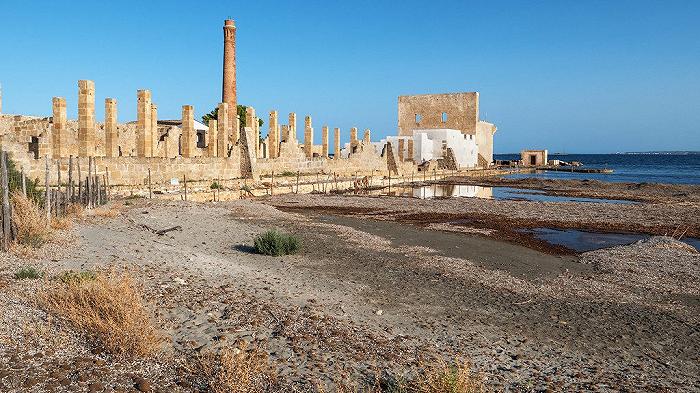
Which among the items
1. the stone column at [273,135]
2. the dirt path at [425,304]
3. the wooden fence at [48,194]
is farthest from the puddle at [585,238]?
the stone column at [273,135]

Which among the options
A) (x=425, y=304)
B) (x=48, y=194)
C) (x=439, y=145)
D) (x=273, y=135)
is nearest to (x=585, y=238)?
(x=425, y=304)

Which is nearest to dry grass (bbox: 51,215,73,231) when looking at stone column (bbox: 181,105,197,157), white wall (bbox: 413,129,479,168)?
stone column (bbox: 181,105,197,157)

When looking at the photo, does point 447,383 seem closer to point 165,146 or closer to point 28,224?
point 28,224

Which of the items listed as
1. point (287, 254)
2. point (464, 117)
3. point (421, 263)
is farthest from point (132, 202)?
point (464, 117)

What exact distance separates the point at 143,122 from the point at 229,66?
47.3 feet

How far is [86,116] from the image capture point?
21094 mm

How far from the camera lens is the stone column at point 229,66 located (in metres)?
36.8

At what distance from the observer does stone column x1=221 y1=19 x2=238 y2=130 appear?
36.8 metres

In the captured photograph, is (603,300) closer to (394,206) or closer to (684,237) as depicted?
(684,237)

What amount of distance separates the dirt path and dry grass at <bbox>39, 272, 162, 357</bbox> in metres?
→ 0.39

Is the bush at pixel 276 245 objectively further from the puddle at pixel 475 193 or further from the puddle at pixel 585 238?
the puddle at pixel 475 193

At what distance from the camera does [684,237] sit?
16.9m

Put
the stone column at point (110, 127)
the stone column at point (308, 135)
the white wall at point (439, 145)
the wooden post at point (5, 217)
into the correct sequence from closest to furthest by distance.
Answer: the wooden post at point (5, 217) < the stone column at point (110, 127) < the stone column at point (308, 135) < the white wall at point (439, 145)

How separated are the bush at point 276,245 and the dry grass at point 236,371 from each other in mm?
5891
